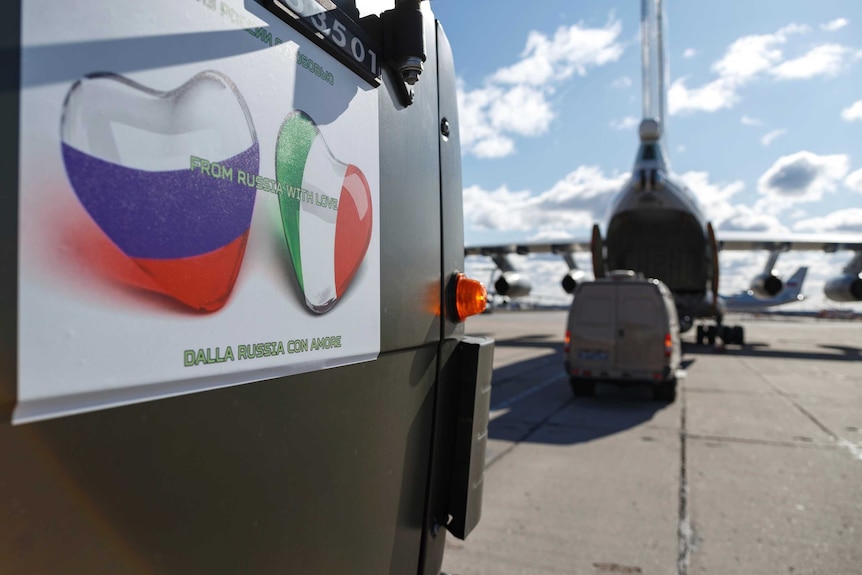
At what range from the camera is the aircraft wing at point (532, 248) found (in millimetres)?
24953

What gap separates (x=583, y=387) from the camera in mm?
9945

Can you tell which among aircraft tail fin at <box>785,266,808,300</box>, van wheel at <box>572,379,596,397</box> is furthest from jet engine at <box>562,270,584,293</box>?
aircraft tail fin at <box>785,266,808,300</box>

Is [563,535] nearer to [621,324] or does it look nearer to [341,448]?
[341,448]

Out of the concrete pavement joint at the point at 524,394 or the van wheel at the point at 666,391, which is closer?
the concrete pavement joint at the point at 524,394

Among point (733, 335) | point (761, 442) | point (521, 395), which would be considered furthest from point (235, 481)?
point (733, 335)

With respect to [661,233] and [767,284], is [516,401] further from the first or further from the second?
[767,284]

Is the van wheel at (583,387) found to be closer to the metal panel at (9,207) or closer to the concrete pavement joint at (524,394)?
the concrete pavement joint at (524,394)

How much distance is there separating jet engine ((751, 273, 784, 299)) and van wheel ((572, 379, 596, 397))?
13845mm

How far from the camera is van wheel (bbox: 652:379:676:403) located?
30.8 ft

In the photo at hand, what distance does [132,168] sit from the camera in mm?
1072

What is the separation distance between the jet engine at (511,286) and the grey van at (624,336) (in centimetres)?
1012

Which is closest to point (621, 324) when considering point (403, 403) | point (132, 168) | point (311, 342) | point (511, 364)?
point (511, 364)

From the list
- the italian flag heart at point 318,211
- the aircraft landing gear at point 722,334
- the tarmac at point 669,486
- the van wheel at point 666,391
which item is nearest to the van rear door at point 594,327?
the tarmac at point 669,486

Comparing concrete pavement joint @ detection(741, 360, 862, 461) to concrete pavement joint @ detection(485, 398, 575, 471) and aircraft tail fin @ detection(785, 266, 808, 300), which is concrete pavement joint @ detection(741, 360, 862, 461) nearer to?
concrete pavement joint @ detection(485, 398, 575, 471)
